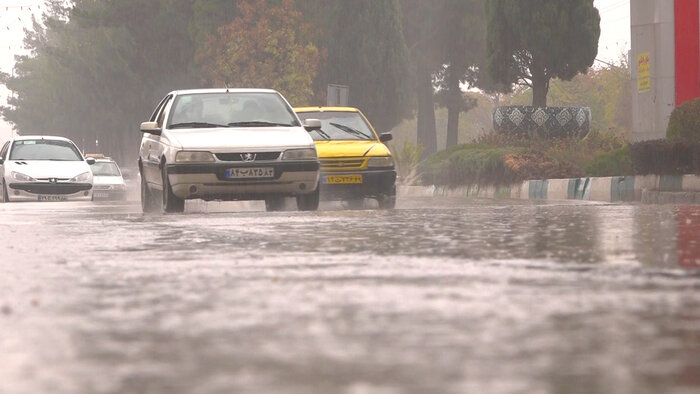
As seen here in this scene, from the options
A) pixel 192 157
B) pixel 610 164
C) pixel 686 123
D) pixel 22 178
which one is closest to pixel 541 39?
pixel 610 164

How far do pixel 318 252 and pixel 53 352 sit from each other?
4531 millimetres

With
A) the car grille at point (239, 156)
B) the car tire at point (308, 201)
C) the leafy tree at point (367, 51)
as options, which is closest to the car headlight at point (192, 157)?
the car grille at point (239, 156)

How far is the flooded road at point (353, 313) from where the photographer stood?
4355 mm

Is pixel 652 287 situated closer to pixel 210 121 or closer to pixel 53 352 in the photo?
pixel 53 352

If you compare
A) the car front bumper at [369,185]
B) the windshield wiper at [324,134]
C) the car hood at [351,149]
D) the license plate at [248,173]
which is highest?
the windshield wiper at [324,134]

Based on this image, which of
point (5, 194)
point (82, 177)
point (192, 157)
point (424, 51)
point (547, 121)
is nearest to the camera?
point (192, 157)

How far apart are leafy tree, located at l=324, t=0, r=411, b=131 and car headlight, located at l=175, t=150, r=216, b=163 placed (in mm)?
44089

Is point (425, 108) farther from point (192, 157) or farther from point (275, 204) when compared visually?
point (192, 157)

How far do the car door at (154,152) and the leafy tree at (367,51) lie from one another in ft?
135

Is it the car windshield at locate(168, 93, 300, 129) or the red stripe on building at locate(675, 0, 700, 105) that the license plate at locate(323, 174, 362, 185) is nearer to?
the car windshield at locate(168, 93, 300, 129)

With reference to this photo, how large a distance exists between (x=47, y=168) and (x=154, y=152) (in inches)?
448

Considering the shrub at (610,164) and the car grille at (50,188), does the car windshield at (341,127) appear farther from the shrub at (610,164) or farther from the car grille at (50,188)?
the car grille at (50,188)

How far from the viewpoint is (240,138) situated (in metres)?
16.7

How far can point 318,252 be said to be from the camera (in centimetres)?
934
